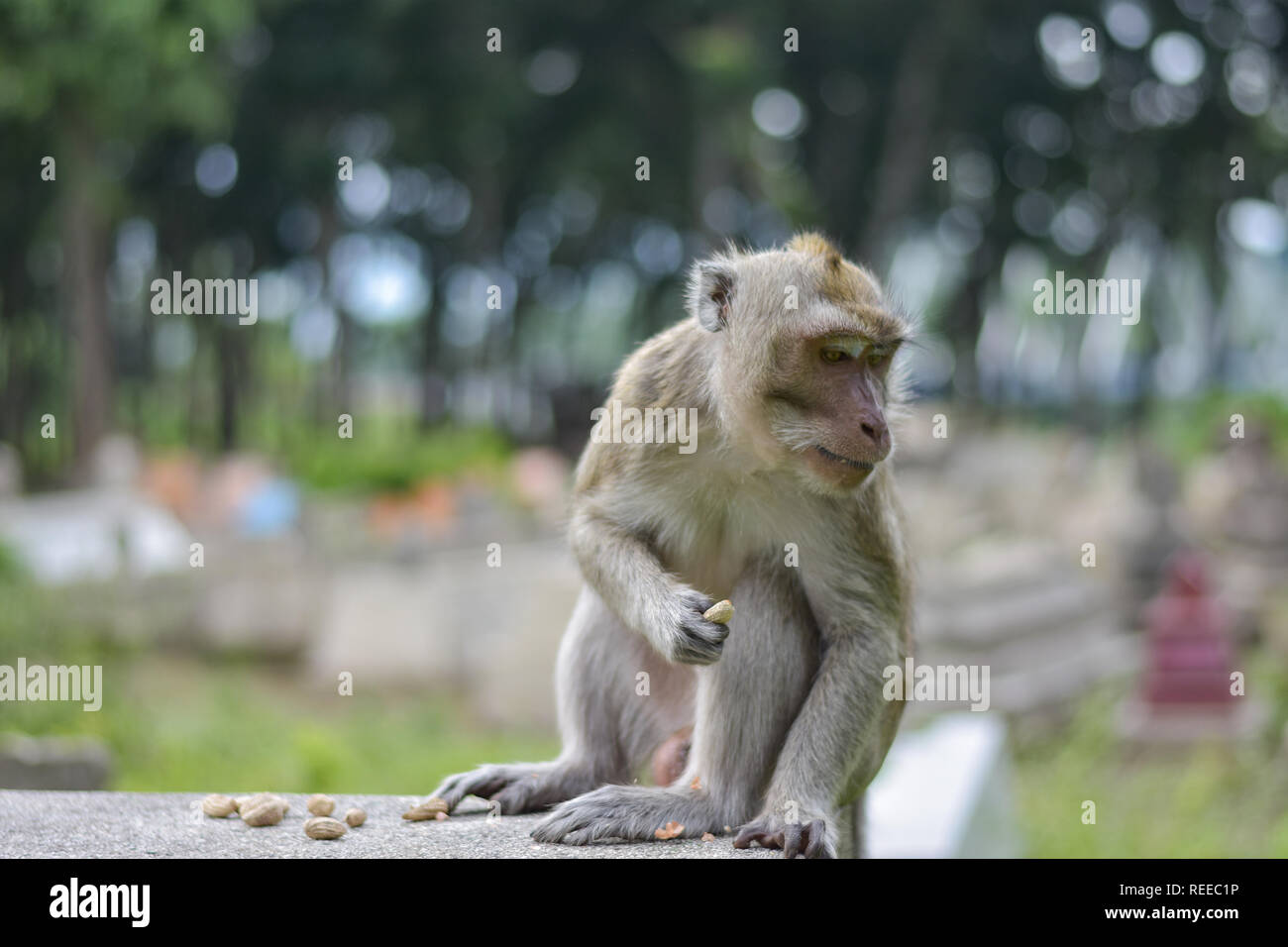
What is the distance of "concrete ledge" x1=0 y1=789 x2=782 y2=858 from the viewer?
4.11 m

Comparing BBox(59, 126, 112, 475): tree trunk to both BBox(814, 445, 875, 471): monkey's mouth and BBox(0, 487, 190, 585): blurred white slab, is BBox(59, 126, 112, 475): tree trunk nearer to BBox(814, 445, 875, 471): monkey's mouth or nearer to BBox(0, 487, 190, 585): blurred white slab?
BBox(0, 487, 190, 585): blurred white slab

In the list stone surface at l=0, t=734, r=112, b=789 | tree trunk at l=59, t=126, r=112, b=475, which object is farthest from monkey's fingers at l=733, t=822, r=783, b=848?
tree trunk at l=59, t=126, r=112, b=475

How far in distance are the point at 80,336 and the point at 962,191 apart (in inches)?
1071

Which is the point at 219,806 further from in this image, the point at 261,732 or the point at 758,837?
the point at 261,732

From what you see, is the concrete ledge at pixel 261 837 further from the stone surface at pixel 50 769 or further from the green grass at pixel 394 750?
the green grass at pixel 394 750

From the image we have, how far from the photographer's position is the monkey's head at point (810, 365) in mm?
4355

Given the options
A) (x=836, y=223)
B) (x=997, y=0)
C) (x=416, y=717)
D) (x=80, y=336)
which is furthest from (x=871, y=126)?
(x=416, y=717)

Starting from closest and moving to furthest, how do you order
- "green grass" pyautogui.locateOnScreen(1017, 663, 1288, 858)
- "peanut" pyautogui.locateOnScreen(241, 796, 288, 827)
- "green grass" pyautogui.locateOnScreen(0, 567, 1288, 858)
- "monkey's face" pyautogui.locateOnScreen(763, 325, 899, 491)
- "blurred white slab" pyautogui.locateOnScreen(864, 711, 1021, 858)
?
"monkey's face" pyautogui.locateOnScreen(763, 325, 899, 491)
"peanut" pyautogui.locateOnScreen(241, 796, 288, 827)
"blurred white slab" pyautogui.locateOnScreen(864, 711, 1021, 858)
"green grass" pyautogui.locateOnScreen(1017, 663, 1288, 858)
"green grass" pyautogui.locateOnScreen(0, 567, 1288, 858)

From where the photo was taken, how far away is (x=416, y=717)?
14.2 meters

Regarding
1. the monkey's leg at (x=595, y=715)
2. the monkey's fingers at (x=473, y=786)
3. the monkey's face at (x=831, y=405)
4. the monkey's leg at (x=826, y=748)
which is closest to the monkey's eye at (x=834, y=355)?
the monkey's face at (x=831, y=405)

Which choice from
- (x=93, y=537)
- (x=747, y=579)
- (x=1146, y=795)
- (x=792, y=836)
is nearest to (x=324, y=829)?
(x=792, y=836)

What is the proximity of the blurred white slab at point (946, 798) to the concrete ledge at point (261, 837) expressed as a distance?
10.7ft
